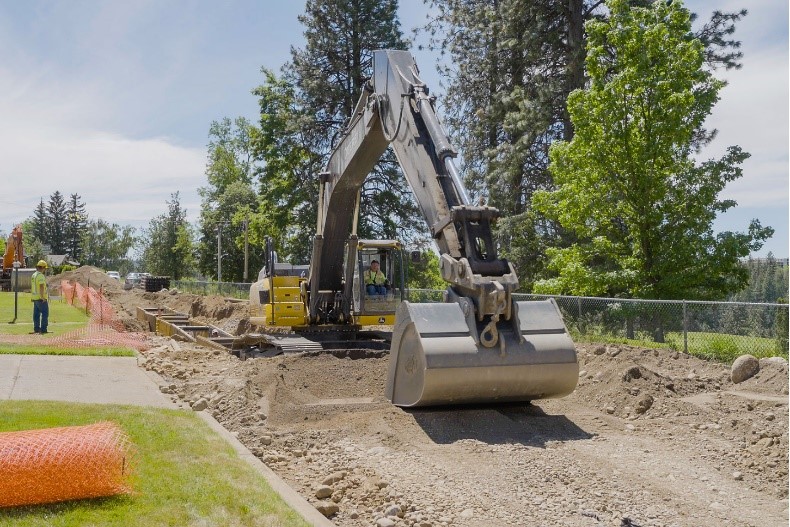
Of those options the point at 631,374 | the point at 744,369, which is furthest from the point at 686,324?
the point at 631,374

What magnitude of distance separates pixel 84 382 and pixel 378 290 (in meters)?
6.32

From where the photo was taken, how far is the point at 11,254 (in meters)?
47.0

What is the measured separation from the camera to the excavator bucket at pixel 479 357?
8172 mm

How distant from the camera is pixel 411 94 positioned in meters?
10.4

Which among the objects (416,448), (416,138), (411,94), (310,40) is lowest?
(416,448)

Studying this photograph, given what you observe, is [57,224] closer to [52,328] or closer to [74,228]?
[74,228]

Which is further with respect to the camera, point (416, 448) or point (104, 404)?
point (104, 404)

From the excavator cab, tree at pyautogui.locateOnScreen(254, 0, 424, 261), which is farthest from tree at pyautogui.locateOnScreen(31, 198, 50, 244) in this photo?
the excavator cab

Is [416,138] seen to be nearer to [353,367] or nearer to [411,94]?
[411,94]

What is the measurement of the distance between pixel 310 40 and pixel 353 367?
29.6 m

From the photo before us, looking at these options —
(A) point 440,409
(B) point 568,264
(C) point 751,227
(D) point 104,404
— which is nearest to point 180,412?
(D) point 104,404

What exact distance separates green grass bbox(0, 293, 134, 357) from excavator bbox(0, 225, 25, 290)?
39.0 ft

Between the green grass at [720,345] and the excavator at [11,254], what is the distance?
37.6m

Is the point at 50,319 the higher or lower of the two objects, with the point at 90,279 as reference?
lower
